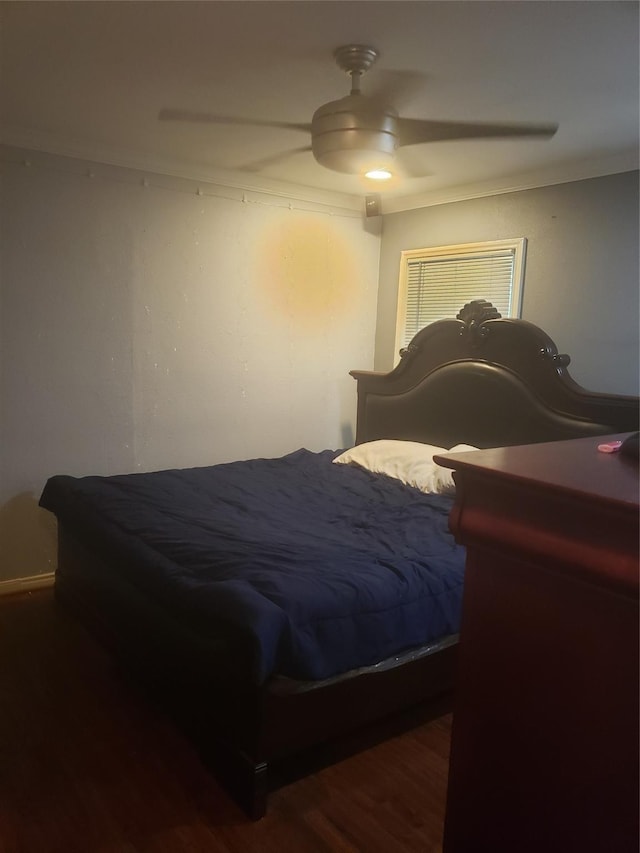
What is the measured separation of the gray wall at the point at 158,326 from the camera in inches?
134

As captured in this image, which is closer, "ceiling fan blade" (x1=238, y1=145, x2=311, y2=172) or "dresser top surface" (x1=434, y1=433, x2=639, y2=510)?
"dresser top surface" (x1=434, y1=433, x2=639, y2=510)

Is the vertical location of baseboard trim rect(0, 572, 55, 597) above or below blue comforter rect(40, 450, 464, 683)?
below

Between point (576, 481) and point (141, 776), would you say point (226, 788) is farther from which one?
point (576, 481)

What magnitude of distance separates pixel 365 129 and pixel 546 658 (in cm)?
192

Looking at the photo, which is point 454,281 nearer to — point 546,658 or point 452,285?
point 452,285

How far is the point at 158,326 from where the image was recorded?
3.79m

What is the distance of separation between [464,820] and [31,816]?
1.53 metres

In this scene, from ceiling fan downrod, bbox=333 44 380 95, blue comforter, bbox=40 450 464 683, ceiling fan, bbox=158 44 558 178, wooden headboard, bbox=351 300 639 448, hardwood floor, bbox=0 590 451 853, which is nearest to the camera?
hardwood floor, bbox=0 590 451 853

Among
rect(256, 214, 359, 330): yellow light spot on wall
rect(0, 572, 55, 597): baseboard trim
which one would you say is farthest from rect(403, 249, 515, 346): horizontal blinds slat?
rect(0, 572, 55, 597): baseboard trim

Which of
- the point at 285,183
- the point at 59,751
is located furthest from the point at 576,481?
the point at 285,183

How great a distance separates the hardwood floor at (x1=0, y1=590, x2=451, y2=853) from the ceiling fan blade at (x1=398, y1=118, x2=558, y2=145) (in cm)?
213

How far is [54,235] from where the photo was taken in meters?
3.41

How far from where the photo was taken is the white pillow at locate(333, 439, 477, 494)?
133 inches

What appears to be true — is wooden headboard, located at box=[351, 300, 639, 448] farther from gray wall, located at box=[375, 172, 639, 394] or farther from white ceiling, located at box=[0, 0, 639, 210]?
white ceiling, located at box=[0, 0, 639, 210]
